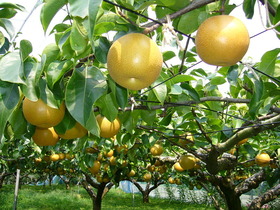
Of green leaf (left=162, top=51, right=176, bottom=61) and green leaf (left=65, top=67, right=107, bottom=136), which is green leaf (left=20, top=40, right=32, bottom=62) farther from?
green leaf (left=162, top=51, right=176, bottom=61)

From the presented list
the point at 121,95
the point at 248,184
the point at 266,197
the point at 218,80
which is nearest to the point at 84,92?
the point at 121,95

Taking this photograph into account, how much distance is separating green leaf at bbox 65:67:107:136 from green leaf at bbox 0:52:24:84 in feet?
0.46

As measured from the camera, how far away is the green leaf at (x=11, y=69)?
0.79m

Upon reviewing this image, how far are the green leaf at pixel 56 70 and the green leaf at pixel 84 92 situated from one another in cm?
3

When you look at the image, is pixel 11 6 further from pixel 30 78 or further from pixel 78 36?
pixel 78 36

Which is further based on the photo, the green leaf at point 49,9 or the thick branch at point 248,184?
the thick branch at point 248,184

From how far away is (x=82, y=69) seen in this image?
0.95 m

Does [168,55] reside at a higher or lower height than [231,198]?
higher

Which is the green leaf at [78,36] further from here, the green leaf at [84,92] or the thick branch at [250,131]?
the thick branch at [250,131]

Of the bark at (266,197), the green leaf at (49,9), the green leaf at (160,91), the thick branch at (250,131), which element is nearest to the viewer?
the green leaf at (49,9)

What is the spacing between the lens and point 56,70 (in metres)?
0.92

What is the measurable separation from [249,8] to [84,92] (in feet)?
1.94

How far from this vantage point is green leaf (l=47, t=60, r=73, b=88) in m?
0.91

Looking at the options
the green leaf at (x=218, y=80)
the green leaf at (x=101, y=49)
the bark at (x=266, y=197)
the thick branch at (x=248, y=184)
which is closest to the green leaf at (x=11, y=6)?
the green leaf at (x=101, y=49)
